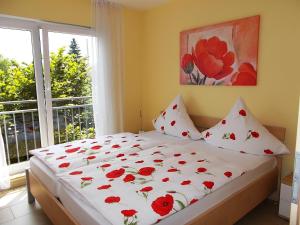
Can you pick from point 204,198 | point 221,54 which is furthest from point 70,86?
point 204,198

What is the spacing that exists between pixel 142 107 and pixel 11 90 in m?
2.09

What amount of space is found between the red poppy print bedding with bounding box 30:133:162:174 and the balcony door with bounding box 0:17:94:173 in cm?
89

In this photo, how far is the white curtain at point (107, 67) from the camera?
10.9 feet

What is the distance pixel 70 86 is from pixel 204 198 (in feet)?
8.75

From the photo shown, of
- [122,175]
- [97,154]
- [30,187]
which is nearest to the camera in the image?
[122,175]

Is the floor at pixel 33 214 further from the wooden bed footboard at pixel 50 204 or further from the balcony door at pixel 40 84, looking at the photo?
Result: the balcony door at pixel 40 84

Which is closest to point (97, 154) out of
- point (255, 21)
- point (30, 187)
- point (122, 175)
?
point (122, 175)

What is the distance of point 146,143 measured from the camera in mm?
2713

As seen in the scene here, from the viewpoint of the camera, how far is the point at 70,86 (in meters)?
3.45

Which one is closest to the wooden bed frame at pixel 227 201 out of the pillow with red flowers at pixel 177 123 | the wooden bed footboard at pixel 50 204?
the wooden bed footboard at pixel 50 204

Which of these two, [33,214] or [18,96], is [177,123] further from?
[18,96]

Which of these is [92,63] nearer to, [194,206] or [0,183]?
[0,183]

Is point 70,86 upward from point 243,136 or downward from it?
upward

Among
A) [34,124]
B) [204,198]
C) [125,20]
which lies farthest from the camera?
[125,20]
